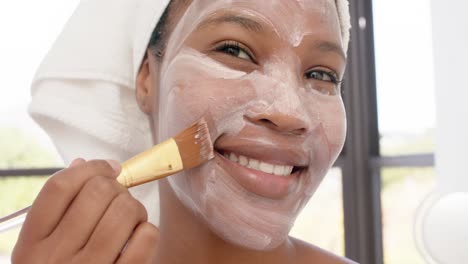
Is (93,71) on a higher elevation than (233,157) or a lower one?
higher

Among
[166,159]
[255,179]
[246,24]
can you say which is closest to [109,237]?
[166,159]

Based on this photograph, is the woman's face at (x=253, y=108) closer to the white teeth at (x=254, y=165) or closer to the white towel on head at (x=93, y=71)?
the white teeth at (x=254, y=165)

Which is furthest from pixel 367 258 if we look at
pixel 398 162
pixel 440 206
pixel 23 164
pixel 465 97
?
pixel 23 164

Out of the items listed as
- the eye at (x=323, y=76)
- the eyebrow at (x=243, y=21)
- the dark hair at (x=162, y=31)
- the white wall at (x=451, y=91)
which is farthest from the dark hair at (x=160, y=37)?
the white wall at (x=451, y=91)

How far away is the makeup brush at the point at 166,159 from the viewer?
0.61 metres

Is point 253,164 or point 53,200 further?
point 253,164

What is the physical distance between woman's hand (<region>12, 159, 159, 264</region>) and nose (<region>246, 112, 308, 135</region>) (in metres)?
0.22

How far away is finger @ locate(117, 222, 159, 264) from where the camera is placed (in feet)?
1.76

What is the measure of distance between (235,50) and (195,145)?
143 millimetres

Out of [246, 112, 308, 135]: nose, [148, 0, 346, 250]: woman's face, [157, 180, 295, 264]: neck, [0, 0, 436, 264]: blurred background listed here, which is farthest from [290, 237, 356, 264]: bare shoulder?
[0, 0, 436, 264]: blurred background

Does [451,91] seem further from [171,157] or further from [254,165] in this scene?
[171,157]

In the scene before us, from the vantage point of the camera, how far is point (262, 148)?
71 cm

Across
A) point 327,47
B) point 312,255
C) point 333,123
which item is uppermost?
point 327,47

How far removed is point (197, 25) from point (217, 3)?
40 millimetres
